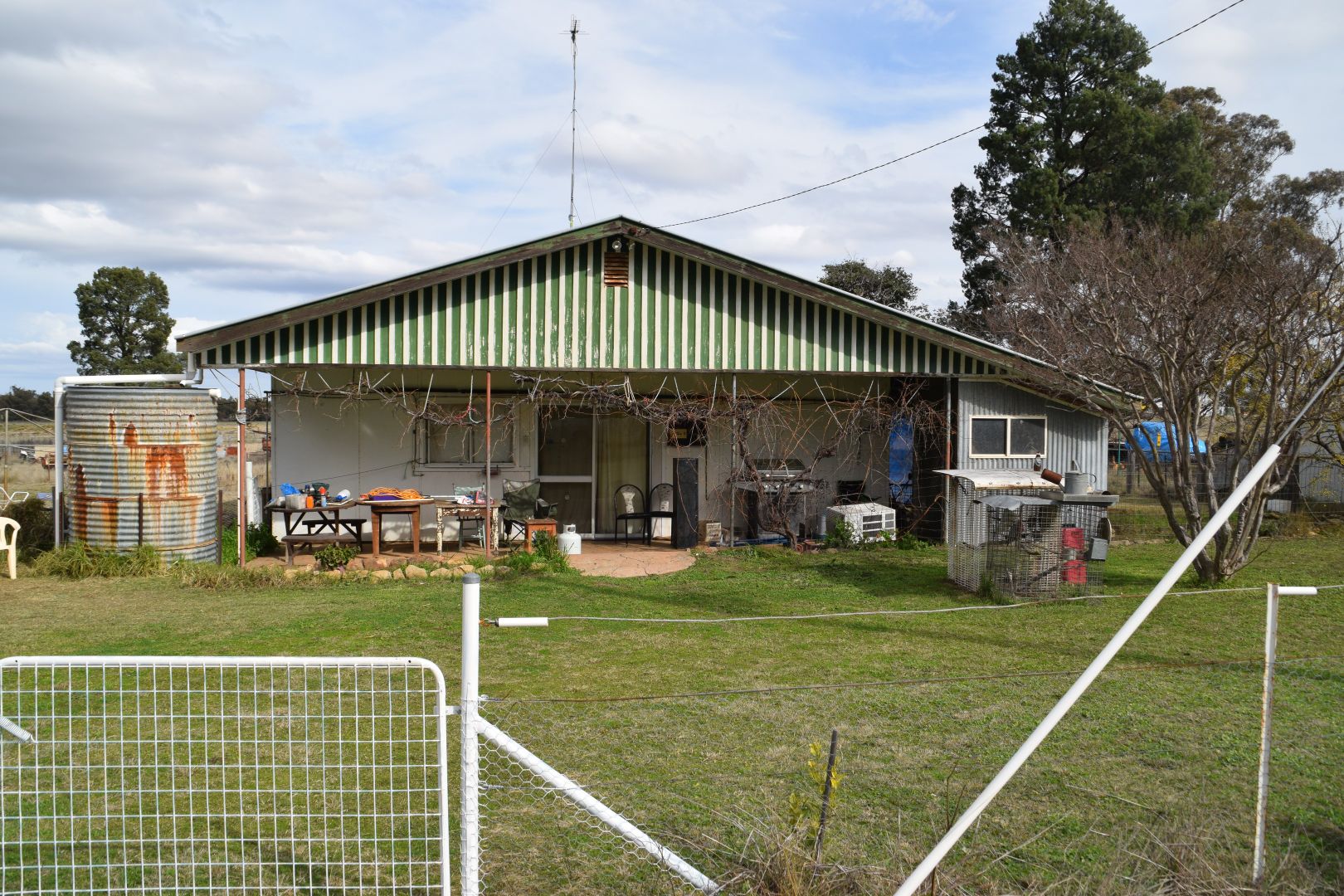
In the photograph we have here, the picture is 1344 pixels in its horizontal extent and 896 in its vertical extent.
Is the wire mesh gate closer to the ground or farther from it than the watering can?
closer to the ground

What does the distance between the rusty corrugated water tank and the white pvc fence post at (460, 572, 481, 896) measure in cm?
1016

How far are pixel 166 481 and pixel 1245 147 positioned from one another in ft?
125

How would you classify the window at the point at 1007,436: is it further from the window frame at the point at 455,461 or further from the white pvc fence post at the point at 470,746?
the white pvc fence post at the point at 470,746

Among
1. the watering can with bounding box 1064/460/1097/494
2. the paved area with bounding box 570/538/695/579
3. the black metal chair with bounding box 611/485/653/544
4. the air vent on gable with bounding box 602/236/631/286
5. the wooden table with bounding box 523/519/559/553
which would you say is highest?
the air vent on gable with bounding box 602/236/631/286

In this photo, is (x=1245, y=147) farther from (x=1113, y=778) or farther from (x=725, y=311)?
(x=1113, y=778)

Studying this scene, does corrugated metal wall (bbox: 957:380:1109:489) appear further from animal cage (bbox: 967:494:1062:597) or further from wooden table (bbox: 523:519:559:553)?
wooden table (bbox: 523:519:559:553)

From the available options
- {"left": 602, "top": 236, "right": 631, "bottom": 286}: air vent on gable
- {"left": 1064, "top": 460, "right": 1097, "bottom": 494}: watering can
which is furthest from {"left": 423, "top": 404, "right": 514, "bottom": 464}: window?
{"left": 1064, "top": 460, "right": 1097, "bottom": 494}: watering can

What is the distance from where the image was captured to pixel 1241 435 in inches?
440

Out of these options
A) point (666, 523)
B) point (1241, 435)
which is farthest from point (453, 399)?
point (1241, 435)

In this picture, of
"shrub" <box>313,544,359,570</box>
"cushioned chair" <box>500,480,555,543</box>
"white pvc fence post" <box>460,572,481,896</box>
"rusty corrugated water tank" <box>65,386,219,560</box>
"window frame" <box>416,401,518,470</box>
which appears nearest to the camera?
"white pvc fence post" <box>460,572,481,896</box>

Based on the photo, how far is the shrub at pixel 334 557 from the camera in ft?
40.9

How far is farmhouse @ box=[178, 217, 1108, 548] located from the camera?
13.1 metres

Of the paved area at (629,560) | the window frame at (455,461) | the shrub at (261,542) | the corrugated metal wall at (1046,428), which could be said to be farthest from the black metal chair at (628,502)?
the shrub at (261,542)

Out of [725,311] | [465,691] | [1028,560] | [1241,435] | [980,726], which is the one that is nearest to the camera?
[465,691]
